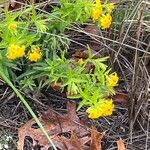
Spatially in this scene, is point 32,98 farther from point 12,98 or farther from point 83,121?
point 83,121

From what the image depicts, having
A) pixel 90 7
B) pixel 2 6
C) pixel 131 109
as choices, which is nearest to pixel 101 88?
pixel 131 109

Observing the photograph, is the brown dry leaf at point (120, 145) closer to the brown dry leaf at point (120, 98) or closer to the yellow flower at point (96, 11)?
the brown dry leaf at point (120, 98)

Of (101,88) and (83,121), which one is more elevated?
(101,88)

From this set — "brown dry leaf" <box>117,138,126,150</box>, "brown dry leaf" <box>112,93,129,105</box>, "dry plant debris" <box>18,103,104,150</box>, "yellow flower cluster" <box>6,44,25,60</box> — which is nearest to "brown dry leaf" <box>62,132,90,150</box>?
"dry plant debris" <box>18,103,104,150</box>

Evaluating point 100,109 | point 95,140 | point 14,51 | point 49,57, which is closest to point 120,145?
point 95,140

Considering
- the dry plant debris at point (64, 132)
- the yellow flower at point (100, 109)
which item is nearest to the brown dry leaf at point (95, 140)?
the dry plant debris at point (64, 132)

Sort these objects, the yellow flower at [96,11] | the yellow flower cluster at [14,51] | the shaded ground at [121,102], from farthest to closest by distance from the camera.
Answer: the shaded ground at [121,102], the yellow flower at [96,11], the yellow flower cluster at [14,51]

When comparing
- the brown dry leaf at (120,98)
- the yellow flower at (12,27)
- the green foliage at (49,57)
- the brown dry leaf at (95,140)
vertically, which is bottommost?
the brown dry leaf at (95,140)

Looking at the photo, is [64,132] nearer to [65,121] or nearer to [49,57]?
[65,121]
